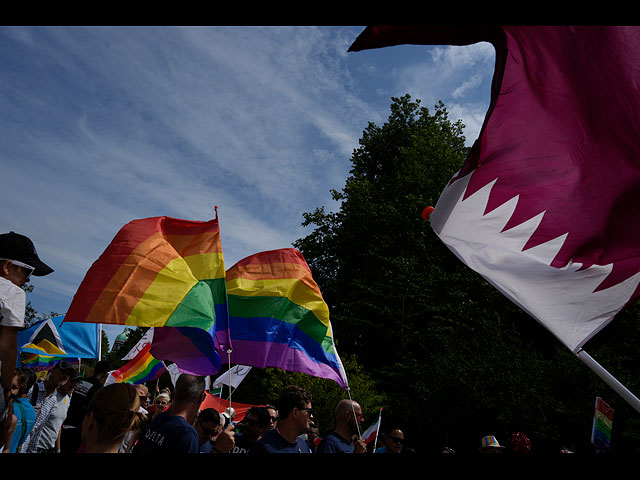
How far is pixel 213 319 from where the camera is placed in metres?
6.74

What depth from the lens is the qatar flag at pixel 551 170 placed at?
3.29m

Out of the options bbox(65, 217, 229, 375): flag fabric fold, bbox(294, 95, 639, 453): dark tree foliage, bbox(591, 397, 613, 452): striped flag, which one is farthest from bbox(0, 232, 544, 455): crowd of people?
bbox(294, 95, 639, 453): dark tree foliage

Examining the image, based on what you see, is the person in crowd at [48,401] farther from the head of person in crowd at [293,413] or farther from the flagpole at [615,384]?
the flagpole at [615,384]

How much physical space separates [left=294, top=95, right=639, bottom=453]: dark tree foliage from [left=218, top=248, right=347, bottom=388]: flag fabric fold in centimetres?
863

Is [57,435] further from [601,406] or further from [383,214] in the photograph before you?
[383,214]

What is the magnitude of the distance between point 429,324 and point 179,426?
18026mm

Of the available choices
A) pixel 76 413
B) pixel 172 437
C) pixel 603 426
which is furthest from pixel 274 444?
pixel 76 413

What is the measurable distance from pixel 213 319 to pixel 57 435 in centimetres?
321

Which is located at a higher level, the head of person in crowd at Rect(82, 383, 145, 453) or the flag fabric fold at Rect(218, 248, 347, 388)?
the flag fabric fold at Rect(218, 248, 347, 388)

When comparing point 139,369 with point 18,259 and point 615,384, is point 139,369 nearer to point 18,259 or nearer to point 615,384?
point 18,259

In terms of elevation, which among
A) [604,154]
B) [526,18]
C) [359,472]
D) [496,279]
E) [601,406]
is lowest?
[359,472]

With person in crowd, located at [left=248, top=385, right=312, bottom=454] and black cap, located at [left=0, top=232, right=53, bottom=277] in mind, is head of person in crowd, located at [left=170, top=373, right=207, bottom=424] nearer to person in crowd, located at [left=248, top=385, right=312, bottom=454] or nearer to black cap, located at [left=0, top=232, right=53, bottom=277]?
person in crowd, located at [left=248, top=385, right=312, bottom=454]

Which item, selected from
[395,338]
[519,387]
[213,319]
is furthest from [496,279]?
[395,338]

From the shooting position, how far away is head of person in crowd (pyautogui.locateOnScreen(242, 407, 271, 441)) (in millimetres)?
6219
